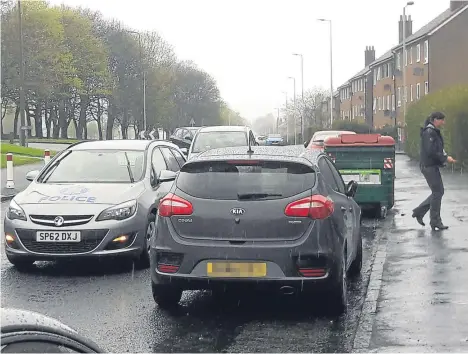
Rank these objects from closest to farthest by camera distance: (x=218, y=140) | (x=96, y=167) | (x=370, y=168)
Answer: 1. (x=96, y=167)
2. (x=370, y=168)
3. (x=218, y=140)

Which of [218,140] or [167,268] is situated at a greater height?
[218,140]

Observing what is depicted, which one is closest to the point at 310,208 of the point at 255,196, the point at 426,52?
the point at 255,196

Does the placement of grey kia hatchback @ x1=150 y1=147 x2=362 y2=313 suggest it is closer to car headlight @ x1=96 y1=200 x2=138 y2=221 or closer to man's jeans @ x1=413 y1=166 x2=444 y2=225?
car headlight @ x1=96 y1=200 x2=138 y2=221

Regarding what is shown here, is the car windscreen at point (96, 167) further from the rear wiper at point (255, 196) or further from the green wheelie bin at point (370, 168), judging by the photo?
the green wheelie bin at point (370, 168)

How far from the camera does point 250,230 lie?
6348 millimetres

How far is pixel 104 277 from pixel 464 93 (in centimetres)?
2031

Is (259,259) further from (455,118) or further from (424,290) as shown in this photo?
(455,118)

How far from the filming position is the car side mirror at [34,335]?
2.51 m

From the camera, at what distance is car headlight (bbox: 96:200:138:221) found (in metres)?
8.48

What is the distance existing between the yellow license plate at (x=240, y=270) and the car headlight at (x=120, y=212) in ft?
8.25

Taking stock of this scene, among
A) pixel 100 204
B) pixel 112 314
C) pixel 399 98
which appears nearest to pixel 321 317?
pixel 112 314

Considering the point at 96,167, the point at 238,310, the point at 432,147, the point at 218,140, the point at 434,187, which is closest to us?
the point at 238,310

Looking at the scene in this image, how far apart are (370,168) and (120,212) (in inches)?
262

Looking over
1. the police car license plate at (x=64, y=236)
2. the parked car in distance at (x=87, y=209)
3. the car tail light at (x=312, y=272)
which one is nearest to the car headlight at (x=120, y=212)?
the parked car in distance at (x=87, y=209)
